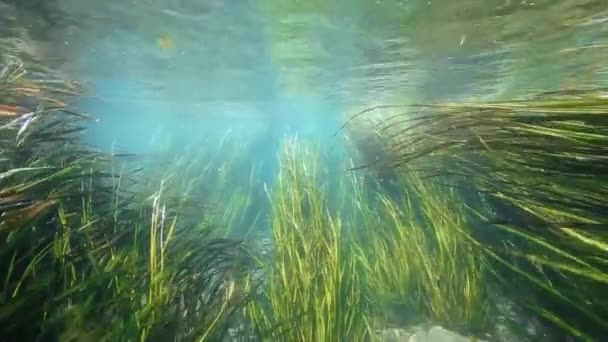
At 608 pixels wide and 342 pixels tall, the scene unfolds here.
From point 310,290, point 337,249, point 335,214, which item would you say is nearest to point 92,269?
point 310,290

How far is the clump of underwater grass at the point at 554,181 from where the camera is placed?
2.14 m

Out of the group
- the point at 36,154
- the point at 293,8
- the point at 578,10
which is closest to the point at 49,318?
the point at 36,154

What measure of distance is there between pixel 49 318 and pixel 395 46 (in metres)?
12.2

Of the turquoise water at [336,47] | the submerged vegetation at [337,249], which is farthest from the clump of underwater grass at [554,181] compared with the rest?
the turquoise water at [336,47]

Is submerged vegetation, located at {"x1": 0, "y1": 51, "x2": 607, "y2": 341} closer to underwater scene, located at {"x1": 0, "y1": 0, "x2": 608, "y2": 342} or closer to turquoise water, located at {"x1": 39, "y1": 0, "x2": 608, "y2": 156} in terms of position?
underwater scene, located at {"x1": 0, "y1": 0, "x2": 608, "y2": 342}

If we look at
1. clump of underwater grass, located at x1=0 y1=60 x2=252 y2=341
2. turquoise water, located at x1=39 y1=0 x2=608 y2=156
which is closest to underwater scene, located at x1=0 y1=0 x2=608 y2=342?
clump of underwater grass, located at x1=0 y1=60 x2=252 y2=341

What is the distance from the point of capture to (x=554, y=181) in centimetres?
257

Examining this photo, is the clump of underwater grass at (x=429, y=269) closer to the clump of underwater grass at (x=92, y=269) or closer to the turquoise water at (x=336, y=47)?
the clump of underwater grass at (x=92, y=269)

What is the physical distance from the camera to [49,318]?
203 cm

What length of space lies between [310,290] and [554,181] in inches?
83.1

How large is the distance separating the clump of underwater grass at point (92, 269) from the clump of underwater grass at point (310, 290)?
425mm

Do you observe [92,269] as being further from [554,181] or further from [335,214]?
[335,214]

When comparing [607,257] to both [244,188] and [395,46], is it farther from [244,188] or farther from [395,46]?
[395,46]

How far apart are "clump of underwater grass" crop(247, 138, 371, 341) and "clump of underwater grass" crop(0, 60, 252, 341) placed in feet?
1.39
